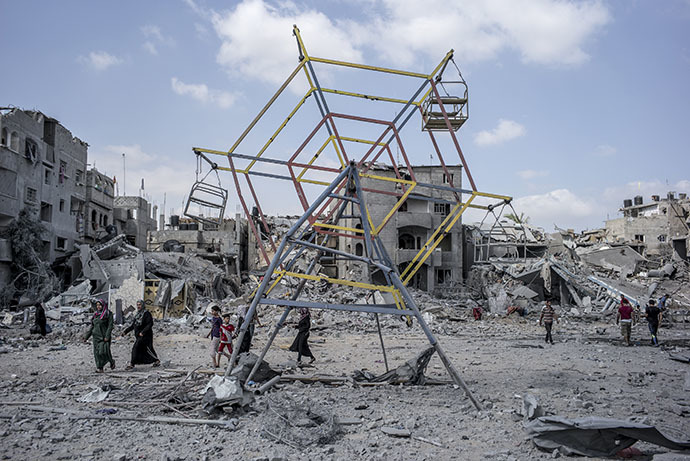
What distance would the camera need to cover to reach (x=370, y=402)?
7441 mm

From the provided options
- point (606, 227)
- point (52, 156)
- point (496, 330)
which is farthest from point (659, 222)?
point (52, 156)

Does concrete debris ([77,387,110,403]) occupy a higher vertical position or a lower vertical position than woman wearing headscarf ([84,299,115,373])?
lower

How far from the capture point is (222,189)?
Answer: 7.52 metres

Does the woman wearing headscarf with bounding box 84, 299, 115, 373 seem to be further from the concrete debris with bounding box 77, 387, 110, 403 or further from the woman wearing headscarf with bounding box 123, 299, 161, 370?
the concrete debris with bounding box 77, 387, 110, 403

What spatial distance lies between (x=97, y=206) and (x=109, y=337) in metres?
31.0

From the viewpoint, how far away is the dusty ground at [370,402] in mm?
Result: 5492

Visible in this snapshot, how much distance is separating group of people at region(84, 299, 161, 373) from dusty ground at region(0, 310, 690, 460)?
0.38 meters

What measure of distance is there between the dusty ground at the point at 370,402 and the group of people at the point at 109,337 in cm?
38

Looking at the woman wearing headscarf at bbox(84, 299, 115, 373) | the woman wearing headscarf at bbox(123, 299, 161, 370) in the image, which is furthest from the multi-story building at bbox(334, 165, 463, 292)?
the woman wearing headscarf at bbox(84, 299, 115, 373)

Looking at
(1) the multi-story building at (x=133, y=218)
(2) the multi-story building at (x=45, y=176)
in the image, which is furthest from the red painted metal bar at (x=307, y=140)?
(1) the multi-story building at (x=133, y=218)

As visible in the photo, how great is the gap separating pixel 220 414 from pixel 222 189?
321cm

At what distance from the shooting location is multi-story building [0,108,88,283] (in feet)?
83.5

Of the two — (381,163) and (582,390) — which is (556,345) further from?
(381,163)

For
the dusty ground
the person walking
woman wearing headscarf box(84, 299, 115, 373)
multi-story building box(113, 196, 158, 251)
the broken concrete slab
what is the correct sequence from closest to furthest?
the dusty ground → the broken concrete slab → woman wearing headscarf box(84, 299, 115, 373) → the person walking → multi-story building box(113, 196, 158, 251)
